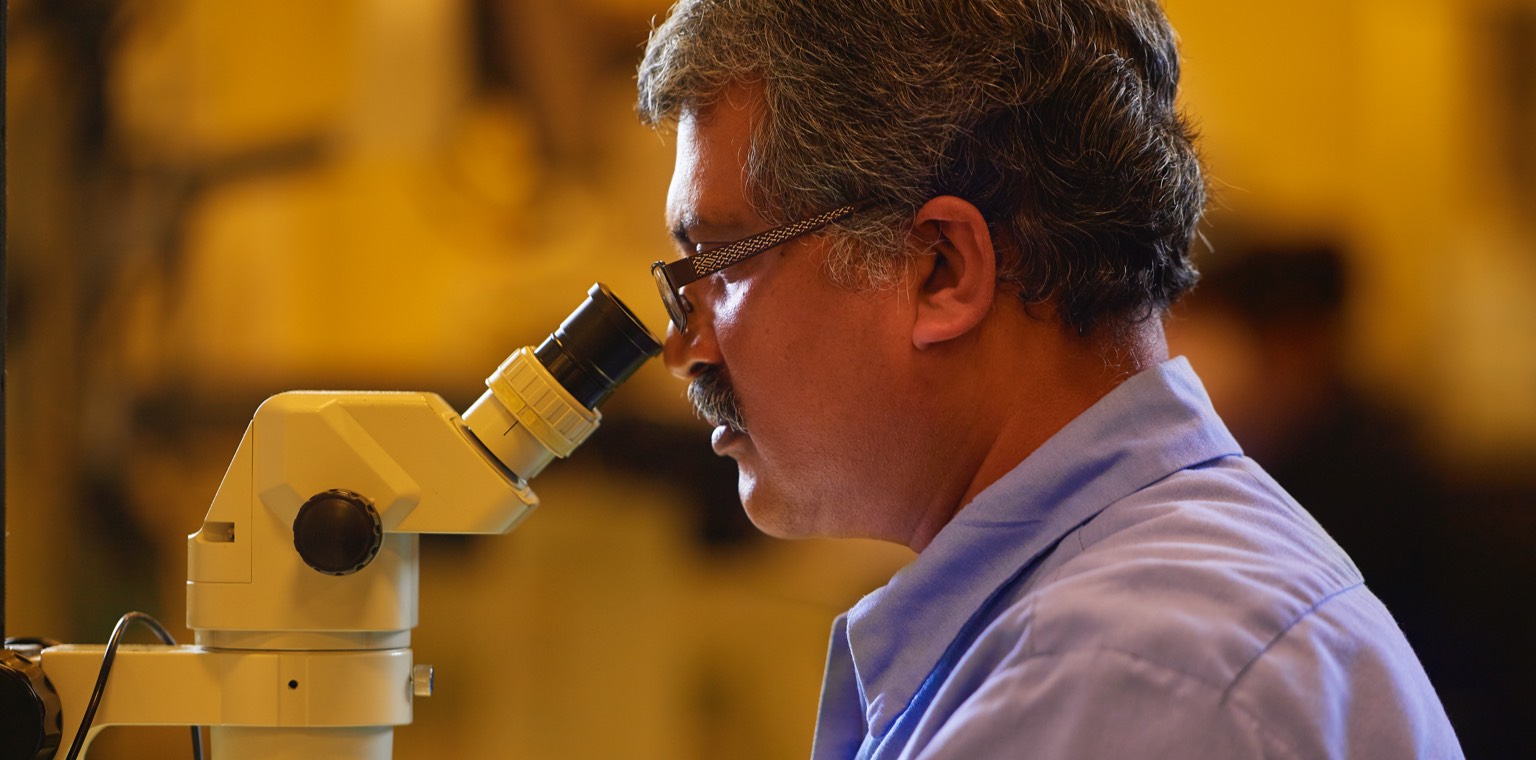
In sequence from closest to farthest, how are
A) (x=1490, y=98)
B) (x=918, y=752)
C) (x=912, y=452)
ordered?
(x=918, y=752) → (x=912, y=452) → (x=1490, y=98)

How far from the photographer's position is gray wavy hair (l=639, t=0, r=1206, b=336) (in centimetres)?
85

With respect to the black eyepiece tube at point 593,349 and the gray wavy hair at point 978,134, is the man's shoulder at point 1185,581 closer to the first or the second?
the gray wavy hair at point 978,134

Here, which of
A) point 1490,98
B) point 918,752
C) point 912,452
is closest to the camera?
point 918,752

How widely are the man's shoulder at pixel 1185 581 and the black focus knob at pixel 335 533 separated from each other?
0.45 m

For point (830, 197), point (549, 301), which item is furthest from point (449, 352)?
point (830, 197)

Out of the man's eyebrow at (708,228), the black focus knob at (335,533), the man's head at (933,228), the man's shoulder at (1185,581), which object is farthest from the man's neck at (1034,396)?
the black focus knob at (335,533)

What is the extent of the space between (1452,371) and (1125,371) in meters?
0.95

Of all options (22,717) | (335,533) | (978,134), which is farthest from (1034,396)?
(22,717)

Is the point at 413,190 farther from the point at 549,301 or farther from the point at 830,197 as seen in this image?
the point at 830,197

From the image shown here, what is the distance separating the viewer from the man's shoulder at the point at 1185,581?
0.58 m

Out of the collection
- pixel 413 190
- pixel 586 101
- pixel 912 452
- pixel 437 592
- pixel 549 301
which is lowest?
pixel 437 592

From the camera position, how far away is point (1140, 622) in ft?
1.92

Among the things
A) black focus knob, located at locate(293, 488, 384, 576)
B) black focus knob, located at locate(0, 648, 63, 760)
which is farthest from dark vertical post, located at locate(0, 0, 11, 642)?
black focus knob, located at locate(293, 488, 384, 576)

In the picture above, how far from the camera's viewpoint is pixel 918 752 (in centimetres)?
67
